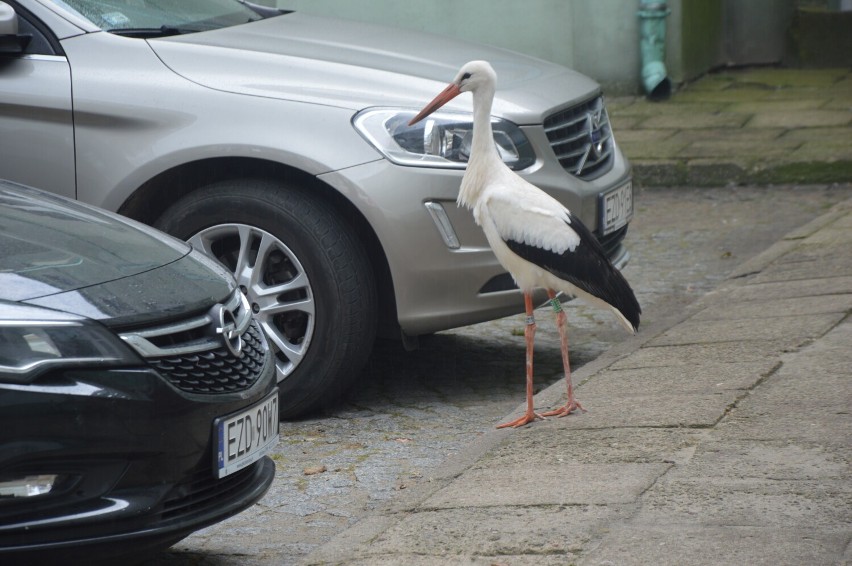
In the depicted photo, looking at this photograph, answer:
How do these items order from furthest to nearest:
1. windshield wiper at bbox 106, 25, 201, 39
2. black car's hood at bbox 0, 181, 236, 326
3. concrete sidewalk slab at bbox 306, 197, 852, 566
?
windshield wiper at bbox 106, 25, 201, 39, concrete sidewalk slab at bbox 306, 197, 852, 566, black car's hood at bbox 0, 181, 236, 326

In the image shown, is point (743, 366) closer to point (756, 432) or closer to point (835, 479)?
point (756, 432)

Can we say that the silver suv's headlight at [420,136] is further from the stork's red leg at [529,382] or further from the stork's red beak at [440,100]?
the stork's red leg at [529,382]

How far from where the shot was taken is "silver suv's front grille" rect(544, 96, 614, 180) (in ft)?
18.2

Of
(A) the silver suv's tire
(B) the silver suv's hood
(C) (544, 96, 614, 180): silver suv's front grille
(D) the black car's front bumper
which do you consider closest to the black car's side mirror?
(B) the silver suv's hood

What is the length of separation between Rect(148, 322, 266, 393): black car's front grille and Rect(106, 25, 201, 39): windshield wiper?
2.07 m

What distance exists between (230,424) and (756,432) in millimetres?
1722

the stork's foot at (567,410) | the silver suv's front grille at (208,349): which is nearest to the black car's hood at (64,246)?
the silver suv's front grille at (208,349)

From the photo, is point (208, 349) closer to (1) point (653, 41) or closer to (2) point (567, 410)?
(2) point (567, 410)

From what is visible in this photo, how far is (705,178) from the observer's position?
975cm

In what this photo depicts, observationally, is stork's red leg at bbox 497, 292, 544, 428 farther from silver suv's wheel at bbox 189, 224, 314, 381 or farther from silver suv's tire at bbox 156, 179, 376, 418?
silver suv's wheel at bbox 189, 224, 314, 381

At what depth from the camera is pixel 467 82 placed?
4.90 m

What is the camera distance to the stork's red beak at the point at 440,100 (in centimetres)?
495

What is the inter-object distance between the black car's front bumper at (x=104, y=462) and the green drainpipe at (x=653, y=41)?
8990 mm

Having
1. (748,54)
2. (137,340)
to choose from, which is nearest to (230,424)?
(137,340)
